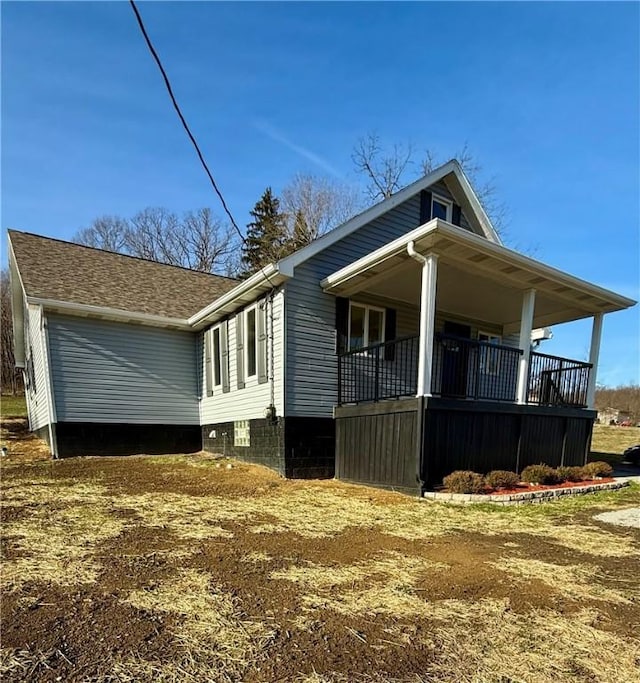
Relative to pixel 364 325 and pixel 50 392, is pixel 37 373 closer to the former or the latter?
pixel 50 392

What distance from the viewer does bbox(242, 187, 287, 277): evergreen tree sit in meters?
26.7

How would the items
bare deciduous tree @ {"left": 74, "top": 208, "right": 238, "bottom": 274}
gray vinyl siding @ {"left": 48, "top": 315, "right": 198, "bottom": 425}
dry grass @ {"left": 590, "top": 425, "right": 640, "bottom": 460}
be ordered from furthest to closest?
bare deciduous tree @ {"left": 74, "top": 208, "right": 238, "bottom": 274}
dry grass @ {"left": 590, "top": 425, "right": 640, "bottom": 460}
gray vinyl siding @ {"left": 48, "top": 315, "right": 198, "bottom": 425}

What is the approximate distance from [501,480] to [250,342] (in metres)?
5.48

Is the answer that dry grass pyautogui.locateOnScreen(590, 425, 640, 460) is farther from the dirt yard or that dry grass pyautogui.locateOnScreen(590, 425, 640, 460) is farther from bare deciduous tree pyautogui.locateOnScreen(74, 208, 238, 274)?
bare deciduous tree pyautogui.locateOnScreen(74, 208, 238, 274)

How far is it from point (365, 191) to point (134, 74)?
62.0ft

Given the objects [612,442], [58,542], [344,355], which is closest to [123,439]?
[344,355]

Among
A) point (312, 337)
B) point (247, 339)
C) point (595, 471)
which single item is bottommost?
point (595, 471)

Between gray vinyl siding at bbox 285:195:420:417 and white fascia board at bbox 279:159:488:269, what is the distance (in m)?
0.16

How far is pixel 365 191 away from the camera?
21.8 meters

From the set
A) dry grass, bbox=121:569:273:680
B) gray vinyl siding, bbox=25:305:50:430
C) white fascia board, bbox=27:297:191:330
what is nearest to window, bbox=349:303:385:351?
white fascia board, bbox=27:297:191:330

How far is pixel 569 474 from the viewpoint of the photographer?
783 centimetres

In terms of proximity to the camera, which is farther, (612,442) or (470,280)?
(612,442)

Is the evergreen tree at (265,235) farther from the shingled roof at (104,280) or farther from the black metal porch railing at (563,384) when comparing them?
the black metal porch railing at (563,384)

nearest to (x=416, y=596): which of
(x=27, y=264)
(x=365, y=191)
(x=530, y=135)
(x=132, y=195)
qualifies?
(x=132, y=195)
